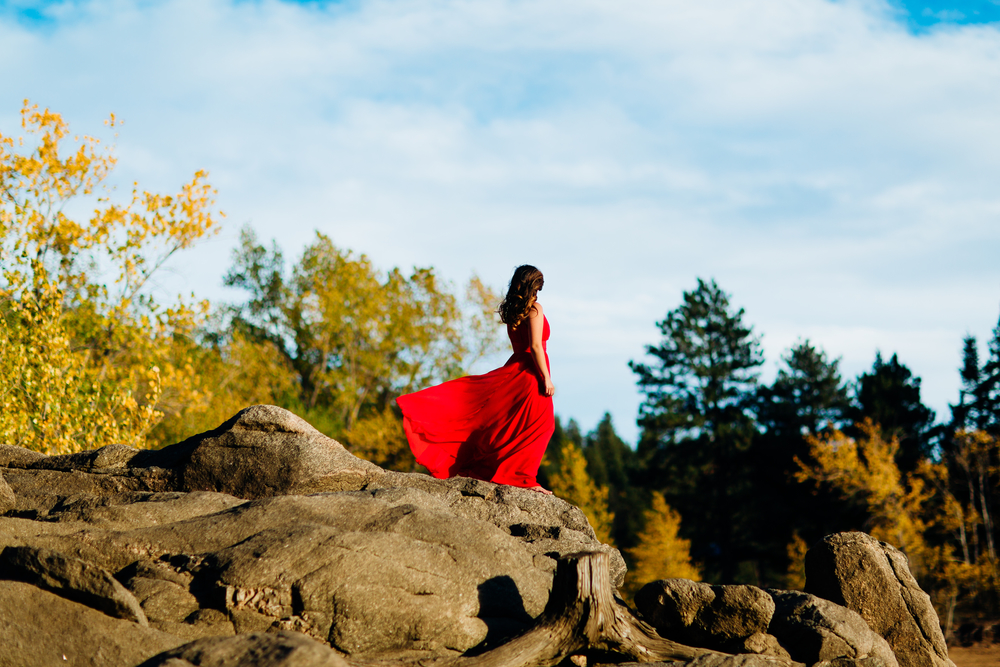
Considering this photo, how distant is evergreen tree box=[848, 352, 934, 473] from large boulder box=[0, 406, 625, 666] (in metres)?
35.9

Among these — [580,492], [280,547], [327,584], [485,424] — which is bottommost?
[580,492]

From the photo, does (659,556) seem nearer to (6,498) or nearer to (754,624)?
(754,624)

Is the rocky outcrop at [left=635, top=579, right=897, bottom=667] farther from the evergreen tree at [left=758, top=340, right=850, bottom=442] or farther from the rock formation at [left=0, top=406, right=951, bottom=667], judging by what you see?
the evergreen tree at [left=758, top=340, right=850, bottom=442]

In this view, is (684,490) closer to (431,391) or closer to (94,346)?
(94,346)

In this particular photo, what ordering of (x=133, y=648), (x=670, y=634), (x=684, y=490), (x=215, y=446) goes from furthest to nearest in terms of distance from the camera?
(x=684, y=490), (x=215, y=446), (x=670, y=634), (x=133, y=648)

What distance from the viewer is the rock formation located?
5434mm

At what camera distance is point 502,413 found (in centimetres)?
947

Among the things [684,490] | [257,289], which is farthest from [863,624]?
[257,289]

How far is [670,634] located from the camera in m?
7.24

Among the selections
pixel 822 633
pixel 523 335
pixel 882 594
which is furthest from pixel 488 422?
pixel 882 594

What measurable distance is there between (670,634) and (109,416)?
11.0m

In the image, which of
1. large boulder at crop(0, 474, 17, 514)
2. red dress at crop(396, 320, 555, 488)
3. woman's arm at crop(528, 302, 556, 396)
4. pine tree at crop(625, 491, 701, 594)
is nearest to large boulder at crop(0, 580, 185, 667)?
large boulder at crop(0, 474, 17, 514)

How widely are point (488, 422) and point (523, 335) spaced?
1.12m

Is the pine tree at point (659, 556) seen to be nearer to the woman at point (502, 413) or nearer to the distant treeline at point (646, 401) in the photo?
the distant treeline at point (646, 401)
